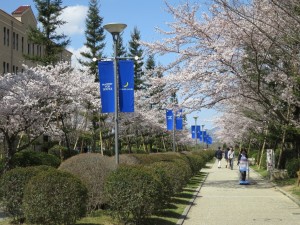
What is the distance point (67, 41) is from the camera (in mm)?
36219

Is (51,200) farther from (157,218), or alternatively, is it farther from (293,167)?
(293,167)

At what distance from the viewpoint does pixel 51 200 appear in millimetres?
8234

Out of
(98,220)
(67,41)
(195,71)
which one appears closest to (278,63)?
(195,71)

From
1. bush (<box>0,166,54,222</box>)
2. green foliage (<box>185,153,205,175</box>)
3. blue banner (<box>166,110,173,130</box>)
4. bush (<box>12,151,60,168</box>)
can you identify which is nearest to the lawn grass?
bush (<box>0,166,54,222</box>)

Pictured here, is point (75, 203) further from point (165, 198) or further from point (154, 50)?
point (154, 50)

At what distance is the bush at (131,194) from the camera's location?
9461mm

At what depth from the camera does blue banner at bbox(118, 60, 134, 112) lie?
1327cm

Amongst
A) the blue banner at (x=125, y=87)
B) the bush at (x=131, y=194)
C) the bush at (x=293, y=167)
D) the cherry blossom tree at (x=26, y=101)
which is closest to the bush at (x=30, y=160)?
the cherry blossom tree at (x=26, y=101)

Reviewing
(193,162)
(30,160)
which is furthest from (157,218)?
(193,162)

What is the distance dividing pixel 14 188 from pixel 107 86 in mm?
4920

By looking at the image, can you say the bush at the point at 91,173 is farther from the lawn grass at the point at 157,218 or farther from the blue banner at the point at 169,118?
the blue banner at the point at 169,118

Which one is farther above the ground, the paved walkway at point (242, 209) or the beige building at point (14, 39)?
the beige building at point (14, 39)

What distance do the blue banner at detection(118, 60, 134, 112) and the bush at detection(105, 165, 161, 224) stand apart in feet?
12.0

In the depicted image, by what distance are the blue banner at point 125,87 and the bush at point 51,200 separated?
16.5 feet
